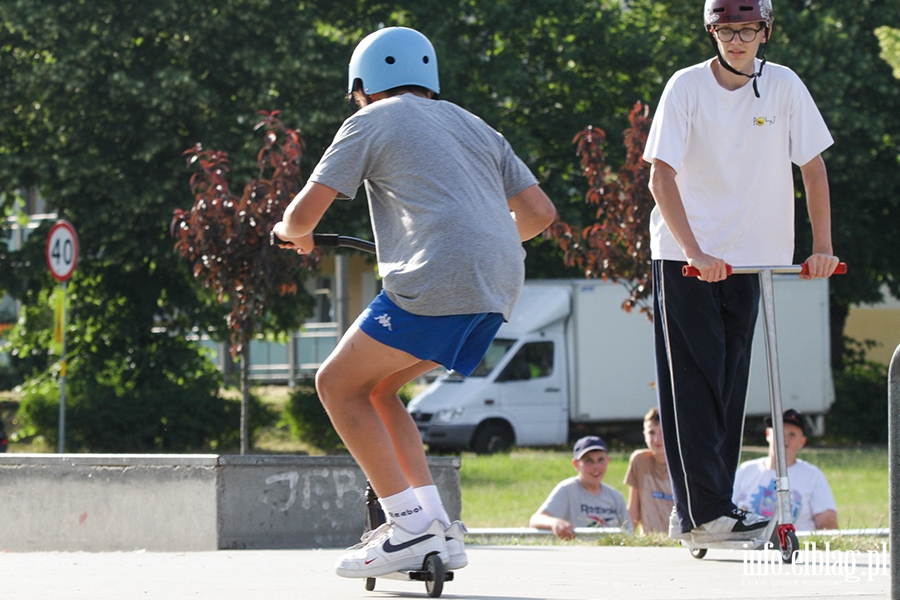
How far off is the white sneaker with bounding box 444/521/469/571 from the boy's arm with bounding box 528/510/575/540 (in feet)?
10.6

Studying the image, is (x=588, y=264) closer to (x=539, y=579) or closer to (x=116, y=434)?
(x=539, y=579)

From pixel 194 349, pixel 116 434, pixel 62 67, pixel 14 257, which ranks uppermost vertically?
pixel 62 67

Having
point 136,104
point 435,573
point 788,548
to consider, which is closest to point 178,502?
point 435,573

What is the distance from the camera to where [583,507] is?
845cm

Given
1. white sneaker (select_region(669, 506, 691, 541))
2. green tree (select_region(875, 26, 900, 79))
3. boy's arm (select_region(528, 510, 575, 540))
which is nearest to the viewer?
white sneaker (select_region(669, 506, 691, 541))

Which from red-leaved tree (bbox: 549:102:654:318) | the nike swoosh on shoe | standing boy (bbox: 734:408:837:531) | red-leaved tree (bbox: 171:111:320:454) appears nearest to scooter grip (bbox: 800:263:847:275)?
the nike swoosh on shoe

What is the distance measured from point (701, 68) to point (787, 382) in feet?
66.1

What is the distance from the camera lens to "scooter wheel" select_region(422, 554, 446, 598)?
396cm

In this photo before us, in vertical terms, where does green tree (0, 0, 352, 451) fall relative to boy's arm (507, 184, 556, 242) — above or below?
above

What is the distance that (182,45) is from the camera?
20891 millimetres

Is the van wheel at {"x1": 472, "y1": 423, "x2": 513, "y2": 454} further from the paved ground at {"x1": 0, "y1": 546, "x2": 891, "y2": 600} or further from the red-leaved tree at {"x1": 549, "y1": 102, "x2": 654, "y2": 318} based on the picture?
the paved ground at {"x1": 0, "y1": 546, "x2": 891, "y2": 600}

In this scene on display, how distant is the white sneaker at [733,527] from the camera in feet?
15.3

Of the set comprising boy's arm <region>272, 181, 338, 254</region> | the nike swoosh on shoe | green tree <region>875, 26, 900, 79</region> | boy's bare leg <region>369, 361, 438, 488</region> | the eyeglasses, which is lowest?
the nike swoosh on shoe

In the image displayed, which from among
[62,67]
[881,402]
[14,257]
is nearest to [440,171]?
[62,67]
